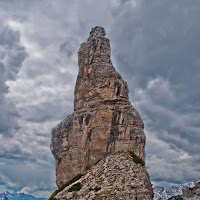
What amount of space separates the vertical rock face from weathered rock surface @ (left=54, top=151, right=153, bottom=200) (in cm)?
1781

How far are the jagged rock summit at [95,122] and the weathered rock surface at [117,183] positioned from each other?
17.8m

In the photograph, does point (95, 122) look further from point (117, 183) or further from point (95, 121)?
point (117, 183)

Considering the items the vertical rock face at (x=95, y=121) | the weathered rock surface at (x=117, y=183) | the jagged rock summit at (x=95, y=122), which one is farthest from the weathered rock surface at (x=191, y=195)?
the weathered rock surface at (x=117, y=183)

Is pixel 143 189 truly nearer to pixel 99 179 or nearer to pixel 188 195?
pixel 99 179

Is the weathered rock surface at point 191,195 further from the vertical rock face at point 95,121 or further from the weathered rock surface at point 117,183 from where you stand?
the weathered rock surface at point 117,183

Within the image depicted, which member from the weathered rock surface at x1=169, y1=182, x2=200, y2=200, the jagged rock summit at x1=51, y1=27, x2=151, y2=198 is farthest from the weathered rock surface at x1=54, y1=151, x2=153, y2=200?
the weathered rock surface at x1=169, y1=182, x2=200, y2=200

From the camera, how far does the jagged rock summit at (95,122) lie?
6006cm

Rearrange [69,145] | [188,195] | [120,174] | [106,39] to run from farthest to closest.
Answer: [188,195], [106,39], [69,145], [120,174]

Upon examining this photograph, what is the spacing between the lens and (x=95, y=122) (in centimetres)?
6184

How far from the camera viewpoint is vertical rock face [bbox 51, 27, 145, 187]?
60.1 meters

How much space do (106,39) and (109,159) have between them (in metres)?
39.4

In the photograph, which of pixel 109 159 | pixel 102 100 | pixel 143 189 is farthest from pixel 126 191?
pixel 102 100

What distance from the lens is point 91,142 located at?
60906mm

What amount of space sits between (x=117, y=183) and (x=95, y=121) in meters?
27.7
